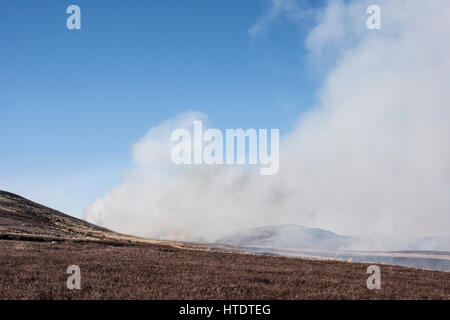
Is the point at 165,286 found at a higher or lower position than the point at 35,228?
higher

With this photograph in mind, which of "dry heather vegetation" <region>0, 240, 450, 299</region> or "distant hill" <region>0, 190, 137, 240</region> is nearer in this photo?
"dry heather vegetation" <region>0, 240, 450, 299</region>

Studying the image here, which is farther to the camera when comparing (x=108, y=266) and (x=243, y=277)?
(x=108, y=266)

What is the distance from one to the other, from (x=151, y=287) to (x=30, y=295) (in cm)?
372

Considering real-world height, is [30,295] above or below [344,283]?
above

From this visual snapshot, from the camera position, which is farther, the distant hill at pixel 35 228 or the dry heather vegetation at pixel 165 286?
the distant hill at pixel 35 228

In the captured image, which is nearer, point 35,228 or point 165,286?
point 165,286

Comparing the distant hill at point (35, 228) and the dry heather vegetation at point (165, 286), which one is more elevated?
the dry heather vegetation at point (165, 286)

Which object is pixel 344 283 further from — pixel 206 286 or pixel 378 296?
pixel 206 286

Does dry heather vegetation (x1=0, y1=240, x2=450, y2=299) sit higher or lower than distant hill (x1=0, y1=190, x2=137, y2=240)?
higher
